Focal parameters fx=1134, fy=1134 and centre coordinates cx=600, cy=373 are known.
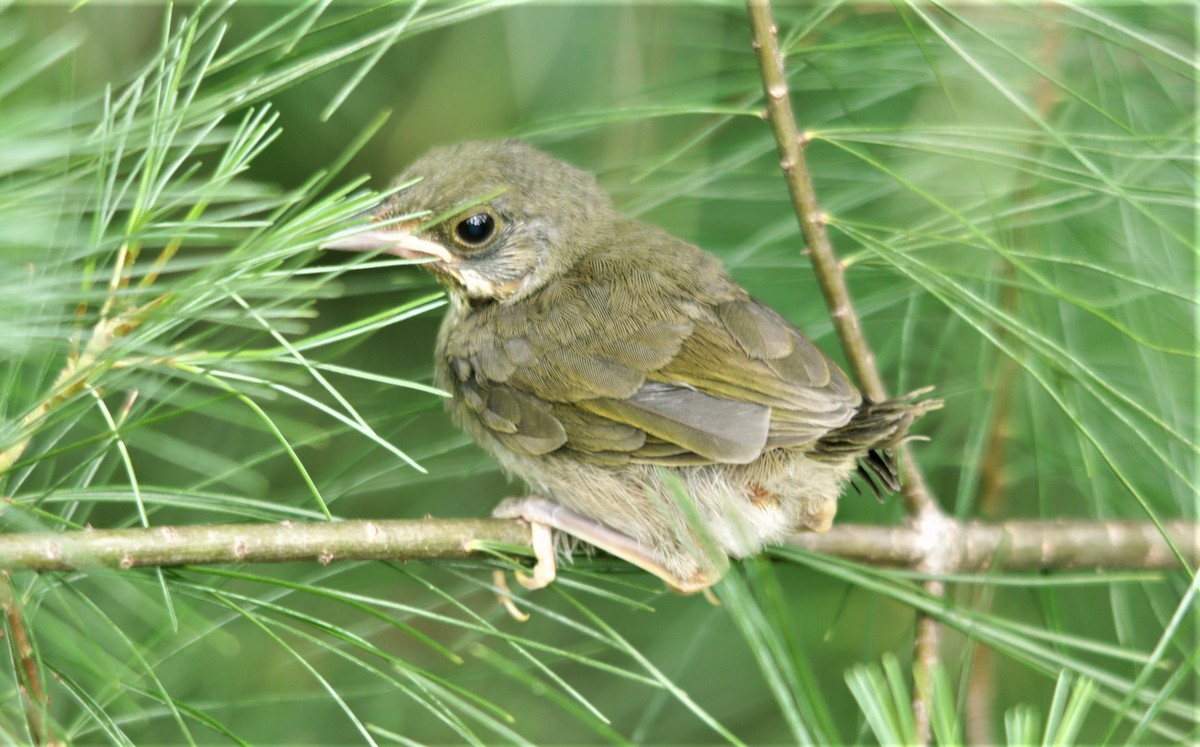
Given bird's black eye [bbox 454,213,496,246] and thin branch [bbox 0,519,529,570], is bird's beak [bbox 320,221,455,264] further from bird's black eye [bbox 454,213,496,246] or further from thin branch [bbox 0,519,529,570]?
thin branch [bbox 0,519,529,570]

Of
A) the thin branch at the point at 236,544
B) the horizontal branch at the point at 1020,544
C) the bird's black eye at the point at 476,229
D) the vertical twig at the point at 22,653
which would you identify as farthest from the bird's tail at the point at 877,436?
the vertical twig at the point at 22,653

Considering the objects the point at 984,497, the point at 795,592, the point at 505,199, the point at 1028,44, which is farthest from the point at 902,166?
the point at 795,592

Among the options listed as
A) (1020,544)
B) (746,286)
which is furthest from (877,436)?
(746,286)

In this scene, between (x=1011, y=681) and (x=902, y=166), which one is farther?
(x=1011, y=681)

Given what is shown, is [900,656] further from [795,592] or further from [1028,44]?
[1028,44]

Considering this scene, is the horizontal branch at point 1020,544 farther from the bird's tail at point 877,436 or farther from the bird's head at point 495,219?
the bird's head at point 495,219

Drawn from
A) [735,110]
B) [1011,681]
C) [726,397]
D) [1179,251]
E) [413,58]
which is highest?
[413,58]

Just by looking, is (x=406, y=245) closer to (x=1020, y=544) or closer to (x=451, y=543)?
(x=451, y=543)
